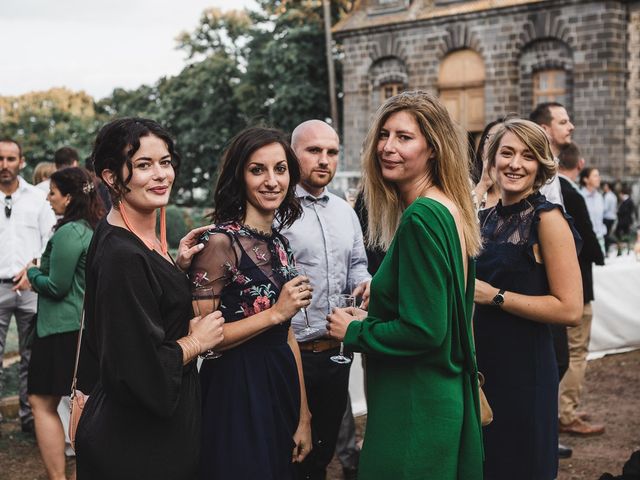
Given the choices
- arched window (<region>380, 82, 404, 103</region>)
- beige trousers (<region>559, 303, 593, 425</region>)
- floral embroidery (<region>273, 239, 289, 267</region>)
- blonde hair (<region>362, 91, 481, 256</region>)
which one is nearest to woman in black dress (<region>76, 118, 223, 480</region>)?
floral embroidery (<region>273, 239, 289, 267</region>)

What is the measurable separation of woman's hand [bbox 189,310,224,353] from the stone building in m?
20.8

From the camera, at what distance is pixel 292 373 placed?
10.0 feet

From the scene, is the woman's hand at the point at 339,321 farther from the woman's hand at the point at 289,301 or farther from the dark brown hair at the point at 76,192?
the dark brown hair at the point at 76,192

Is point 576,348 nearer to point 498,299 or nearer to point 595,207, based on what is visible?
point 498,299

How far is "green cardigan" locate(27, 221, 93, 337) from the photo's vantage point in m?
4.54

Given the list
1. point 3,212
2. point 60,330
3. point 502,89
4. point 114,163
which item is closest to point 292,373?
point 114,163

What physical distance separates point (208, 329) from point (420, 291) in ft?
2.59

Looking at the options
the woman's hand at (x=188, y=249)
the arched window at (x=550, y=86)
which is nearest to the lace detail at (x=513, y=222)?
the woman's hand at (x=188, y=249)

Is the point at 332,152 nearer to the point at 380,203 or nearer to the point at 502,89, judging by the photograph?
the point at 380,203

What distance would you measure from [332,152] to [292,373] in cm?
160

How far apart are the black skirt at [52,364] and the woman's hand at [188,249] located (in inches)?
83.5

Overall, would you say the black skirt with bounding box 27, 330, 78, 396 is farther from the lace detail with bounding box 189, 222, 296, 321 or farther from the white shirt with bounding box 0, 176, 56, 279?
the lace detail with bounding box 189, 222, 296, 321

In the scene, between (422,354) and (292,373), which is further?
(292,373)

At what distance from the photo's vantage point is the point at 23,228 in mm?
6254
